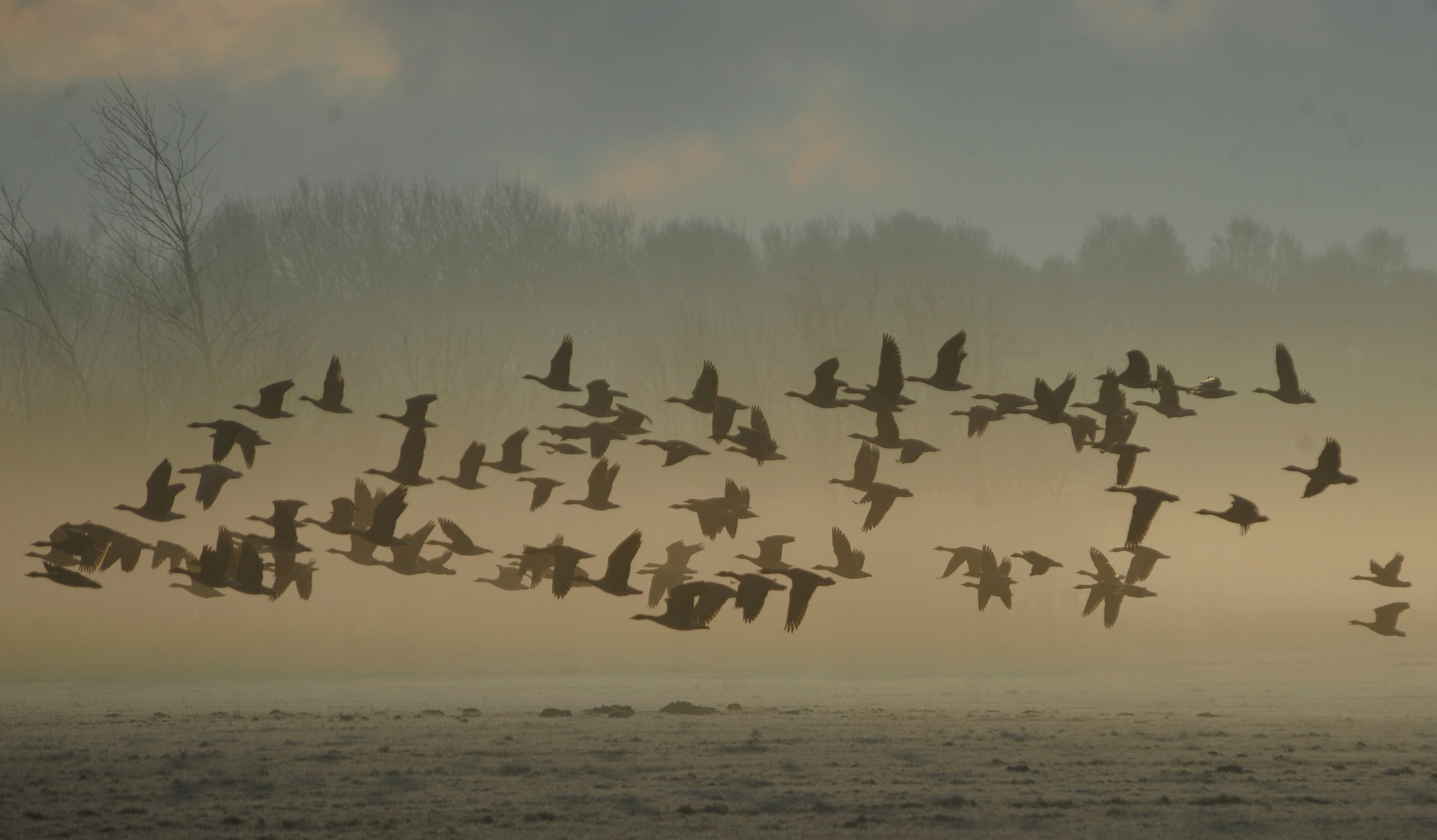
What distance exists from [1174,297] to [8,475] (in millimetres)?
47184

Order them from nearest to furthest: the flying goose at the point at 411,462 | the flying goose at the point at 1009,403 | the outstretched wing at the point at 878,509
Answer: the flying goose at the point at 411,462, the flying goose at the point at 1009,403, the outstretched wing at the point at 878,509

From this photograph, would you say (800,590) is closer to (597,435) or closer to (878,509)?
(878,509)

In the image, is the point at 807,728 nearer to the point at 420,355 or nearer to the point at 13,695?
the point at 13,695

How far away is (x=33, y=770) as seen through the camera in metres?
12.8

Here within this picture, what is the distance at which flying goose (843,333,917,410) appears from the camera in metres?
A: 12.2

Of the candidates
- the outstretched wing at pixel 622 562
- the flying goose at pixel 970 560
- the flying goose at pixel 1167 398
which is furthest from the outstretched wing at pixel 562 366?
the flying goose at pixel 1167 398

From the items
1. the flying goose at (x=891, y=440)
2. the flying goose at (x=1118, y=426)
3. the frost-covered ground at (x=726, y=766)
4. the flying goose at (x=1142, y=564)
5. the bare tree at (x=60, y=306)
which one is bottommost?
the frost-covered ground at (x=726, y=766)

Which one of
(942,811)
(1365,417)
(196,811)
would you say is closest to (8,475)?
(196,811)

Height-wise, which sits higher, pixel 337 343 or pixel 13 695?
pixel 337 343

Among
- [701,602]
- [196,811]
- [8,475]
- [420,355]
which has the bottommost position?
[196,811]

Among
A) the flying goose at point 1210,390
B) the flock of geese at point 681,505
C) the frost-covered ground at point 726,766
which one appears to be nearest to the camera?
the frost-covered ground at point 726,766

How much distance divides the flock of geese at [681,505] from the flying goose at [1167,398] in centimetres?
3

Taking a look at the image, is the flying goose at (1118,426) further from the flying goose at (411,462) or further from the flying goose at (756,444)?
the flying goose at (411,462)

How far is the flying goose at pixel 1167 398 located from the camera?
1370cm
